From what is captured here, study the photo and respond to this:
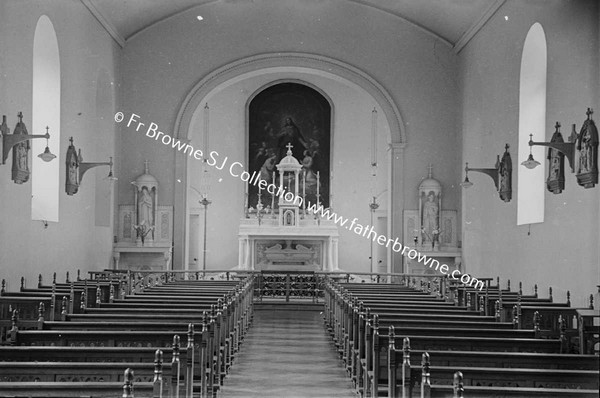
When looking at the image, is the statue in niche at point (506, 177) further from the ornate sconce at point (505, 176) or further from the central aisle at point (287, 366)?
the central aisle at point (287, 366)

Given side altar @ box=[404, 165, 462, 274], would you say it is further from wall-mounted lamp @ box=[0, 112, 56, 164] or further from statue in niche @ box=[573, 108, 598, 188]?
wall-mounted lamp @ box=[0, 112, 56, 164]

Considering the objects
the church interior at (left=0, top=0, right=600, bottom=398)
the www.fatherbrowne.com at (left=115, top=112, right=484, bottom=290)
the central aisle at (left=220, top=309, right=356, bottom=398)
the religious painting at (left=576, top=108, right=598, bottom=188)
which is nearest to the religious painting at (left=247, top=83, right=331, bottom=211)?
the church interior at (left=0, top=0, right=600, bottom=398)

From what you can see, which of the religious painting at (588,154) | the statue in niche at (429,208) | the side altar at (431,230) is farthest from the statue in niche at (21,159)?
the statue in niche at (429,208)

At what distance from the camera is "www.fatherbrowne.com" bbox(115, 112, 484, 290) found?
847 inches

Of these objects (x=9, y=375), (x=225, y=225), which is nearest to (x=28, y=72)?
(x=9, y=375)

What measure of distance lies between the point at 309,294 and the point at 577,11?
10.3 metres

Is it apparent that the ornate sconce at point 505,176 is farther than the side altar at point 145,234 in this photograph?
No

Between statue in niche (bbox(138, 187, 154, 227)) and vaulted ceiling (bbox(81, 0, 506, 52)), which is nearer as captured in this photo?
vaulted ceiling (bbox(81, 0, 506, 52))

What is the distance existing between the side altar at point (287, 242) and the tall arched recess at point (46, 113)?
22.2 ft

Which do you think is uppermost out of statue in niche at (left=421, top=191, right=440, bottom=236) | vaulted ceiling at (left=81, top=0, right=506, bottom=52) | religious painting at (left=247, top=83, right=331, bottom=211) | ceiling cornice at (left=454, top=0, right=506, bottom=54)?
vaulted ceiling at (left=81, top=0, right=506, bottom=52)

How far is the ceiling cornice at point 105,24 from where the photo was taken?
1877 cm

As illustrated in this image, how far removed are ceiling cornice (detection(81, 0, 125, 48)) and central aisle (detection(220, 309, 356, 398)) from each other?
26.8 ft

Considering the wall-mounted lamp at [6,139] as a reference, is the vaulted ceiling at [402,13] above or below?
above

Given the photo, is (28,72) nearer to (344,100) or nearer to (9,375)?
(9,375)
